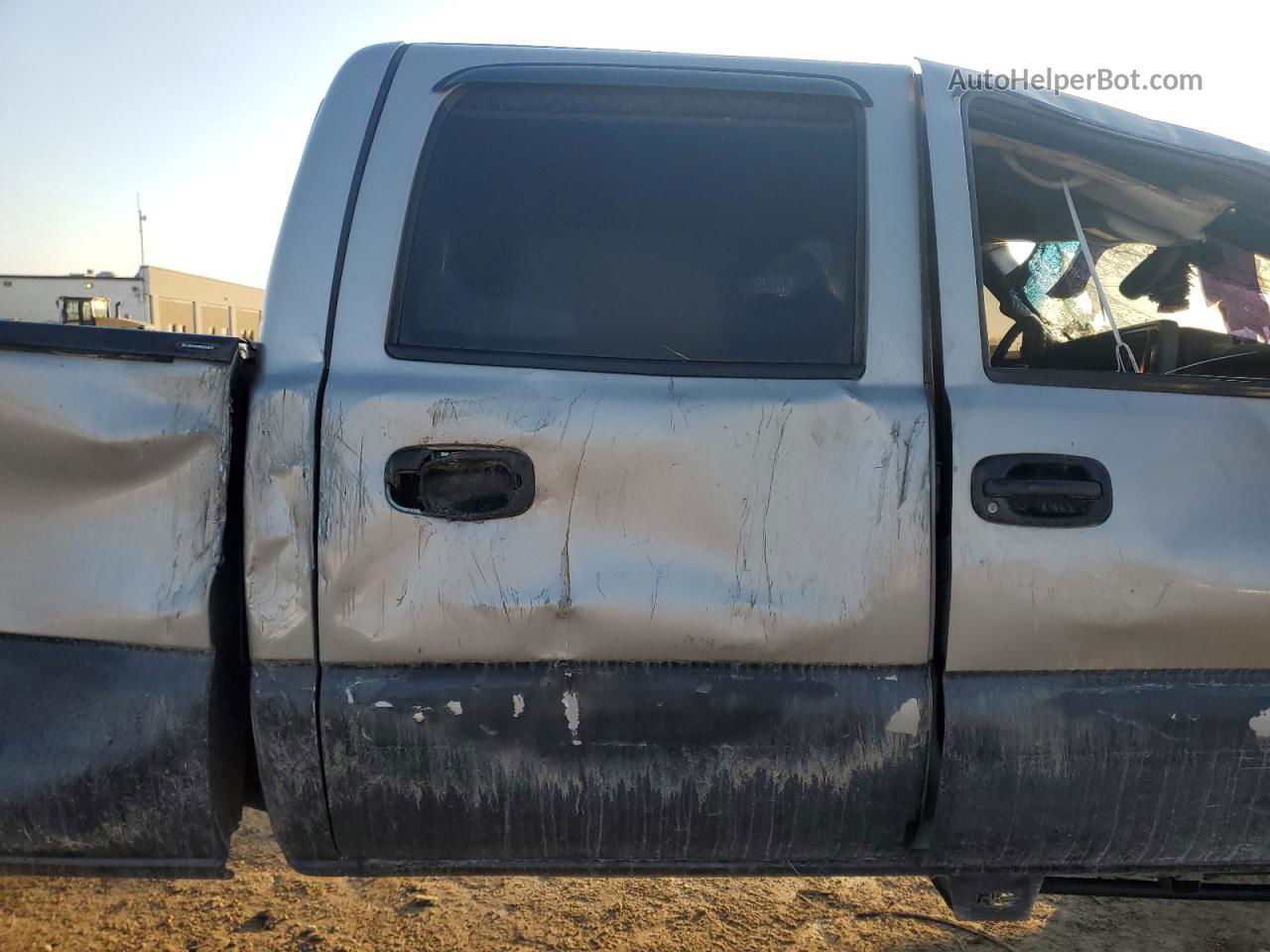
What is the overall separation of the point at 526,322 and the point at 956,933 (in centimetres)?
207

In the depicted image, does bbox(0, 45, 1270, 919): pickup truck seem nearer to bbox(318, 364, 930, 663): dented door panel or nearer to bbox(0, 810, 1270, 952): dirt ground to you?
bbox(318, 364, 930, 663): dented door panel

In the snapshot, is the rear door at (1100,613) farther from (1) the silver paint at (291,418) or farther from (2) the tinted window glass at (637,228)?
(1) the silver paint at (291,418)

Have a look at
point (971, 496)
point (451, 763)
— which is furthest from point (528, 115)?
point (451, 763)

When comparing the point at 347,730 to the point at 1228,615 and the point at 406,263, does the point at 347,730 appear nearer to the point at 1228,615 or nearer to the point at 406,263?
the point at 406,263

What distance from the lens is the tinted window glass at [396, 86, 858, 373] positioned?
5.23 ft

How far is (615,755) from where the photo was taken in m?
1.53

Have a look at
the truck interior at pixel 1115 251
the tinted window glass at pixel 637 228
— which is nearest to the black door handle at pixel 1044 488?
the truck interior at pixel 1115 251

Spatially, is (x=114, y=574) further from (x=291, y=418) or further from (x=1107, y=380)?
(x=1107, y=380)

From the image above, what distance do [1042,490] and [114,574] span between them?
5.37 feet

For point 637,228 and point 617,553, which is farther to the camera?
point 637,228

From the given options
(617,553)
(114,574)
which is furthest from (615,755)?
(114,574)

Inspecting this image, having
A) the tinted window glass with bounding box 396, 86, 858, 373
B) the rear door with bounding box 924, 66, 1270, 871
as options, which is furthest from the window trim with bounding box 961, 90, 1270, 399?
the tinted window glass with bounding box 396, 86, 858, 373

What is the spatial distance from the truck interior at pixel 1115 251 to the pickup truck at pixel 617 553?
0.30 meters

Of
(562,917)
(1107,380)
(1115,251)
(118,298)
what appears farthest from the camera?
(118,298)
